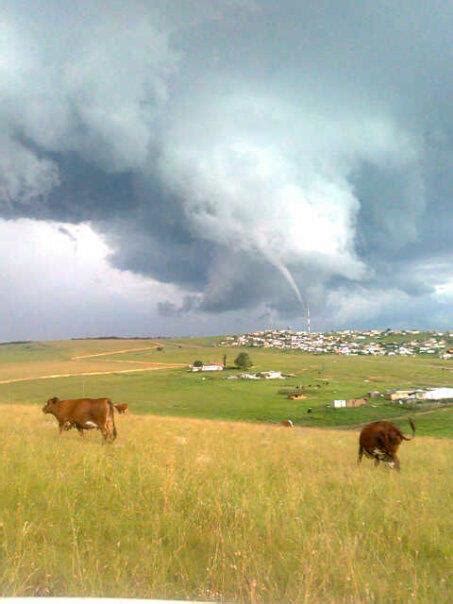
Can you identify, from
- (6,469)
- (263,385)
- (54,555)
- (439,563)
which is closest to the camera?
(54,555)

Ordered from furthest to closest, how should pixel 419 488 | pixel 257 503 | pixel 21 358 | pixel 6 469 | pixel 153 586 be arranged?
pixel 21 358 → pixel 419 488 → pixel 6 469 → pixel 257 503 → pixel 153 586

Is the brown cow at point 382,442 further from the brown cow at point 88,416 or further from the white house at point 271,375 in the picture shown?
the white house at point 271,375

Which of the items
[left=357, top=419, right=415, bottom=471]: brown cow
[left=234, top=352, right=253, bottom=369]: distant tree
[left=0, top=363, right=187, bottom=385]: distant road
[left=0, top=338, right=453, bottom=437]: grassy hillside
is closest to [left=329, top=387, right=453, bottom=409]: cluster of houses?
[left=0, top=338, right=453, bottom=437]: grassy hillside

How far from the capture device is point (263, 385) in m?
130

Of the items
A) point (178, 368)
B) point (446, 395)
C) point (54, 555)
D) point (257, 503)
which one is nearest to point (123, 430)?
point (257, 503)

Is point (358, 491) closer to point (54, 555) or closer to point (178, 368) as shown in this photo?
point (54, 555)

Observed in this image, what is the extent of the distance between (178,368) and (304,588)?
16090 centimetres

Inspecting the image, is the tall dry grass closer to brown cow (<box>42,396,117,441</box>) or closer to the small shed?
brown cow (<box>42,396,117,441</box>)

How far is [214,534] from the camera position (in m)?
5.86

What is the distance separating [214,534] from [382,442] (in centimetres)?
964

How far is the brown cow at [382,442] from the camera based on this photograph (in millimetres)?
14094

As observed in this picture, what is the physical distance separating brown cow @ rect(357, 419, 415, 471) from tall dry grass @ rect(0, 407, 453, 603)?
370cm

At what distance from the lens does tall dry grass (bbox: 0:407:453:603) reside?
15.2ft

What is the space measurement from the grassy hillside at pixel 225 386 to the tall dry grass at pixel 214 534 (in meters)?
60.7
